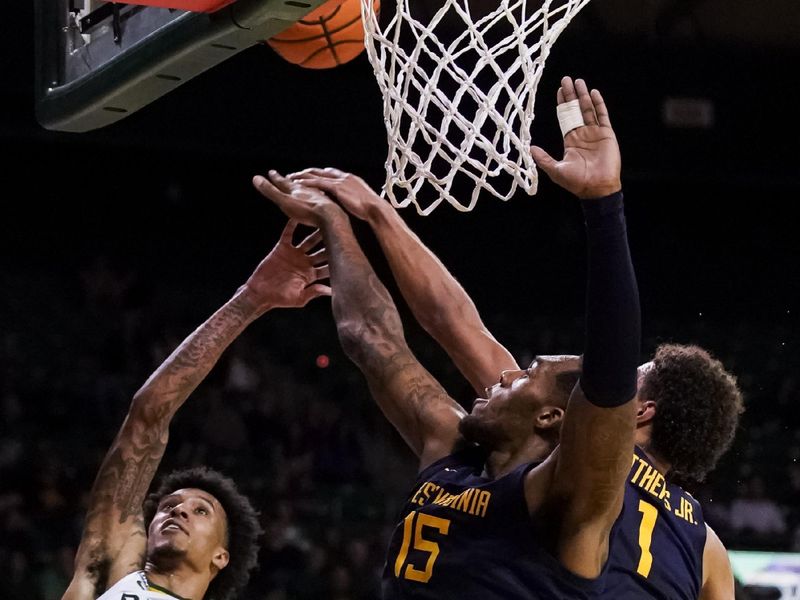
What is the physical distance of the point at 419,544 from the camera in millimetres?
2461

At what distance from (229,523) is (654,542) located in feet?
6.37

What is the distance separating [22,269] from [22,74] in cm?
148

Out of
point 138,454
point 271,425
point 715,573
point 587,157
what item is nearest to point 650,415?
point 715,573

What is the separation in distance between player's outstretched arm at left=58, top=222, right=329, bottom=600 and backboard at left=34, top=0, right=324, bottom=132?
68 centimetres

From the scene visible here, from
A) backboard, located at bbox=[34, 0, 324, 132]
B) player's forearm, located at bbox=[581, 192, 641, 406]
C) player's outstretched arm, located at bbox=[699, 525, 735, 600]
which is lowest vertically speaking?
player's outstretched arm, located at bbox=[699, 525, 735, 600]

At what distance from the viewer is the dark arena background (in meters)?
7.83

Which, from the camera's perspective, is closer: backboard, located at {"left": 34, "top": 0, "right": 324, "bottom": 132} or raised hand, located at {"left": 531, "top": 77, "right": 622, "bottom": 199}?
raised hand, located at {"left": 531, "top": 77, "right": 622, "bottom": 199}

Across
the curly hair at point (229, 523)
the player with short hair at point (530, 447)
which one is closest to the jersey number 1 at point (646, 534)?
the player with short hair at point (530, 447)

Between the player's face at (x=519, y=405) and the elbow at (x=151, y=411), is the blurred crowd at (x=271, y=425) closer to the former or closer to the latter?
the elbow at (x=151, y=411)

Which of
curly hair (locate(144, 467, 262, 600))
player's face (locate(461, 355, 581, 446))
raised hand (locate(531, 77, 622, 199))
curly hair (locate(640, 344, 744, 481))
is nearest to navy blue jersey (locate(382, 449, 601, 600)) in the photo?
player's face (locate(461, 355, 581, 446))

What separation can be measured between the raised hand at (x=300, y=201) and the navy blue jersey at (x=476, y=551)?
0.88 m

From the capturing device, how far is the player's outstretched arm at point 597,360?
2076 mm

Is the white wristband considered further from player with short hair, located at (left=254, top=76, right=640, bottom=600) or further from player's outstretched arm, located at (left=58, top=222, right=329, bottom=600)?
player's outstretched arm, located at (left=58, top=222, right=329, bottom=600)

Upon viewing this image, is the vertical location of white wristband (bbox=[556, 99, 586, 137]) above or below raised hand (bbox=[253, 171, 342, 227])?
above
